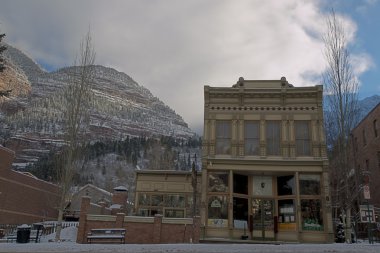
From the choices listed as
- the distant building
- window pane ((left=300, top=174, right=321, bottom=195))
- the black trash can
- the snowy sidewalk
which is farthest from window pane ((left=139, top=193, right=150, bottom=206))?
the distant building

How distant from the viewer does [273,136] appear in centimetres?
2530

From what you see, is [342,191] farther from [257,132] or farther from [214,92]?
[214,92]

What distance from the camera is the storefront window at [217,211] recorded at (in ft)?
78.6

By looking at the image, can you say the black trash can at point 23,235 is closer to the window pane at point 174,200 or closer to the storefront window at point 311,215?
the window pane at point 174,200

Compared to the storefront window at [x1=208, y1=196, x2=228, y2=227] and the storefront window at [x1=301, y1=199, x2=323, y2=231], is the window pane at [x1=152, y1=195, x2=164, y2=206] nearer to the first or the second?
the storefront window at [x1=208, y1=196, x2=228, y2=227]

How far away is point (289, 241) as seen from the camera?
23.4m

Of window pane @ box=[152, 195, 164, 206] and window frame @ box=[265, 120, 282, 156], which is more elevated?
window frame @ box=[265, 120, 282, 156]

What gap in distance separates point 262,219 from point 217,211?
9.50 ft

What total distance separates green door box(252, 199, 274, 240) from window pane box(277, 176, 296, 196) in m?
0.90

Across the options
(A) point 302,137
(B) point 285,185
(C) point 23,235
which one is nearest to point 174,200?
(B) point 285,185

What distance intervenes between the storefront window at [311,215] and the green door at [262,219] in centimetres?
198

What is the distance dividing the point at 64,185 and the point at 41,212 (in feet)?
111

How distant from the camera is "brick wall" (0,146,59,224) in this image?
145 feet

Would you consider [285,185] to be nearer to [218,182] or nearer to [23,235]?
[218,182]
